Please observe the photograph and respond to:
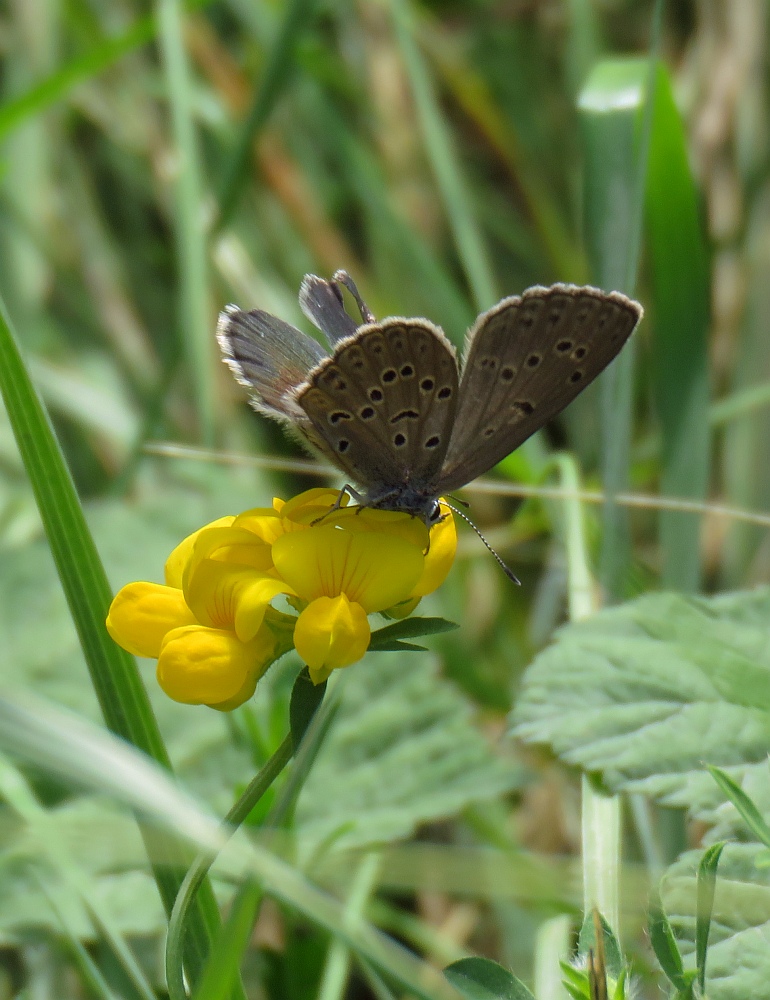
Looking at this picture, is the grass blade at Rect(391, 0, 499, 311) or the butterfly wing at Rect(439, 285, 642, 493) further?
the grass blade at Rect(391, 0, 499, 311)

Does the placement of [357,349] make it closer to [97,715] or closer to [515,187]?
[97,715]

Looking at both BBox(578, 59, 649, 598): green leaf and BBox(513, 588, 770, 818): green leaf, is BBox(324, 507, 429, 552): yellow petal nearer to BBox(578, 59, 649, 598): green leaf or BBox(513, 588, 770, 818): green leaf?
BBox(513, 588, 770, 818): green leaf

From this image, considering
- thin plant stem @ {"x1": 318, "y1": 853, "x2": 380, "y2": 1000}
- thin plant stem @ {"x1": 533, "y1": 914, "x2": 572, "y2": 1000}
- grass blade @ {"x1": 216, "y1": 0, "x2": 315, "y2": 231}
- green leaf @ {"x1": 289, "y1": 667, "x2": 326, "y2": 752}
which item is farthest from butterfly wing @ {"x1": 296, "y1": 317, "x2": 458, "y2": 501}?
grass blade @ {"x1": 216, "y1": 0, "x2": 315, "y2": 231}

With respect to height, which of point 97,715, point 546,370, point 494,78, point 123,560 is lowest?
point 97,715

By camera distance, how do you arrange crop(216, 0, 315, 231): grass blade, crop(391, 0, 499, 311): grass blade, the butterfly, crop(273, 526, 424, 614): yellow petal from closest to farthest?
crop(273, 526, 424, 614): yellow petal → the butterfly → crop(216, 0, 315, 231): grass blade → crop(391, 0, 499, 311): grass blade

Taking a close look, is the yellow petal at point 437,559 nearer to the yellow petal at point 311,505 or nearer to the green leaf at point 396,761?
the yellow petal at point 311,505

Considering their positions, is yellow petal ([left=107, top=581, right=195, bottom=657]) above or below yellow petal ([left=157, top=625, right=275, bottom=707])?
above

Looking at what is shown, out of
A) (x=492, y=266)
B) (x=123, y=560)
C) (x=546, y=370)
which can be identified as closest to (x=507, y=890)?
(x=546, y=370)
